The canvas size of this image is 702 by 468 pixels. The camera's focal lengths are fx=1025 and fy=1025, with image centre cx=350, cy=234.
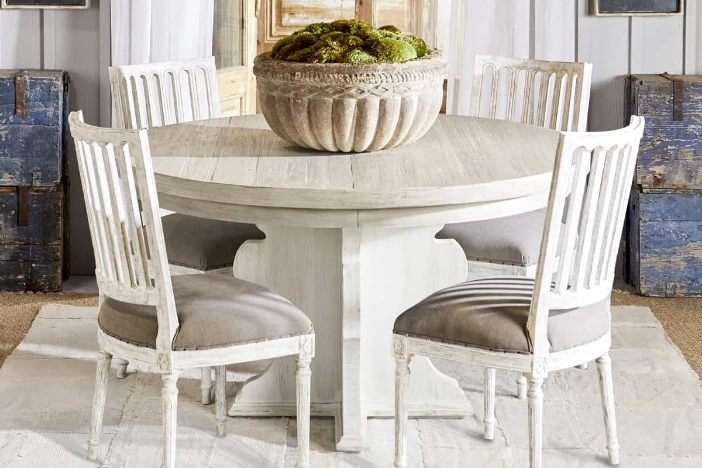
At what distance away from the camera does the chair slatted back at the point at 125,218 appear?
81.7 inches

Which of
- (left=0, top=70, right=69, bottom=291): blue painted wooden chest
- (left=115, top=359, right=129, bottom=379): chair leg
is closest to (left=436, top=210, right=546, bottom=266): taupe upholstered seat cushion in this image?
(left=115, top=359, right=129, bottom=379): chair leg

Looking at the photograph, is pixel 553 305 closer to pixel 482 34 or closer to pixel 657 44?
pixel 482 34

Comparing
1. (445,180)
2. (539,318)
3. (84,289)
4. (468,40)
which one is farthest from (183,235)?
(468,40)

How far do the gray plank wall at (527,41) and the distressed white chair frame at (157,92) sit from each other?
0.70 meters

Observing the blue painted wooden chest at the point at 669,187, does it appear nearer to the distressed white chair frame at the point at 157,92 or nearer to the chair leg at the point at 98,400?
the distressed white chair frame at the point at 157,92

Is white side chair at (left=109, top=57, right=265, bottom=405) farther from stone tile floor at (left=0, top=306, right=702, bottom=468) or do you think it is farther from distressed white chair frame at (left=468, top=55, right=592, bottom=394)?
distressed white chair frame at (left=468, top=55, right=592, bottom=394)

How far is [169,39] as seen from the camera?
3.96m

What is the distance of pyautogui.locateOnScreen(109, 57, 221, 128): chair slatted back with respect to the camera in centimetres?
325

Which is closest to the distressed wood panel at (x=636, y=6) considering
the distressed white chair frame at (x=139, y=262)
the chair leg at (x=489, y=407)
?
the chair leg at (x=489, y=407)

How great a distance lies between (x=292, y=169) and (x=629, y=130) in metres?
0.76

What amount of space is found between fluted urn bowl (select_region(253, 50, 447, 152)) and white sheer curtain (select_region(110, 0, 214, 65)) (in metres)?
1.53

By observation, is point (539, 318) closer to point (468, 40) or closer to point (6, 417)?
point (6, 417)

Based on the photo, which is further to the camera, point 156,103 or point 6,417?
point 156,103

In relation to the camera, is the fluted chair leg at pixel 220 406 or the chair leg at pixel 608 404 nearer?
the chair leg at pixel 608 404
